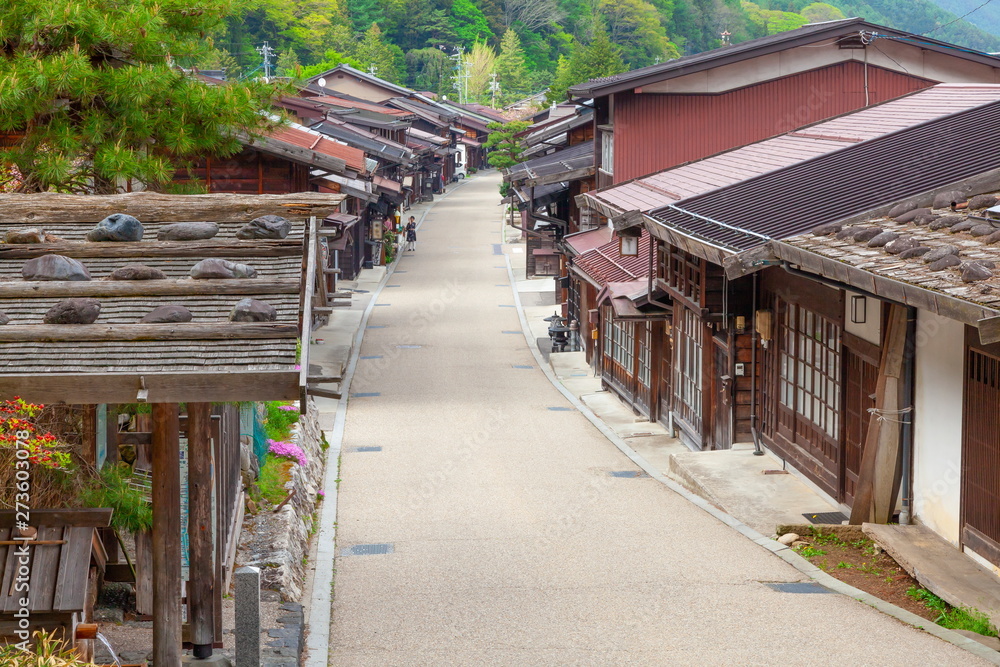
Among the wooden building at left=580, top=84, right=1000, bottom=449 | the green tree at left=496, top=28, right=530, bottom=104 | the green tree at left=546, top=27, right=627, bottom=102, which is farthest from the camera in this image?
the green tree at left=496, top=28, right=530, bottom=104

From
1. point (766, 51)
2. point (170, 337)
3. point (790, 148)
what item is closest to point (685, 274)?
point (790, 148)

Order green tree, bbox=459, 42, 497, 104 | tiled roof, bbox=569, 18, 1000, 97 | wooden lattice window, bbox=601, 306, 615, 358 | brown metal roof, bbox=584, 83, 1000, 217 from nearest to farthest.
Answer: brown metal roof, bbox=584, 83, 1000, 217 < wooden lattice window, bbox=601, 306, 615, 358 < tiled roof, bbox=569, 18, 1000, 97 < green tree, bbox=459, 42, 497, 104

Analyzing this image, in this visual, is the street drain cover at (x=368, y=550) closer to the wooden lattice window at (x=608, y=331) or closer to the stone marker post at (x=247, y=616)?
the stone marker post at (x=247, y=616)

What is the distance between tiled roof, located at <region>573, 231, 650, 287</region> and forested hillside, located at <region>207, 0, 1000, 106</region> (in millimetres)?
73052

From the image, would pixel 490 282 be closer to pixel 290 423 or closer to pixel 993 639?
pixel 290 423

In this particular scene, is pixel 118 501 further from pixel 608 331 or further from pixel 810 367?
pixel 608 331

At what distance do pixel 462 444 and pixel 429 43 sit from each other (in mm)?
111943

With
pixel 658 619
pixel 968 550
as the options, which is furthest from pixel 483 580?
pixel 968 550

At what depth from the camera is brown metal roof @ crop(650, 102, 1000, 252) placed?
1312 centimetres

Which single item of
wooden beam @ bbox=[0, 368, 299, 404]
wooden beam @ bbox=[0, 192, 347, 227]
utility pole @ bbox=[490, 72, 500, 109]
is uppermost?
utility pole @ bbox=[490, 72, 500, 109]

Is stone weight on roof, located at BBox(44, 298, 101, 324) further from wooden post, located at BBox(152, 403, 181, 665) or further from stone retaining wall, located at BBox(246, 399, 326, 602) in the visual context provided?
stone retaining wall, located at BBox(246, 399, 326, 602)

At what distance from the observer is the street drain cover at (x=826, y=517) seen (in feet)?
42.2

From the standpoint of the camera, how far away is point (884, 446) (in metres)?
11.6

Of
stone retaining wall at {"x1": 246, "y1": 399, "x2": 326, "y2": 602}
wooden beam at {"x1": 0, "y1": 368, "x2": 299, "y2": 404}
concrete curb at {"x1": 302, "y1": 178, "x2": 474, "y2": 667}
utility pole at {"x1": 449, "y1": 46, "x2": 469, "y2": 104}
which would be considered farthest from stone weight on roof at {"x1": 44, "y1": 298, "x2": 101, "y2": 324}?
utility pole at {"x1": 449, "y1": 46, "x2": 469, "y2": 104}
